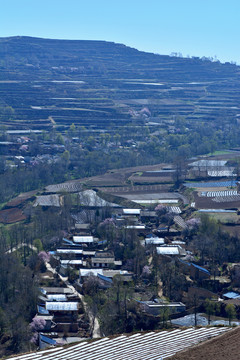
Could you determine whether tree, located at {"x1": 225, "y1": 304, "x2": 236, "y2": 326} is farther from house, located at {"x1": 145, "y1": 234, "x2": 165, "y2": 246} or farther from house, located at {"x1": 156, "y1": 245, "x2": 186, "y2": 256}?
house, located at {"x1": 145, "y1": 234, "x2": 165, "y2": 246}

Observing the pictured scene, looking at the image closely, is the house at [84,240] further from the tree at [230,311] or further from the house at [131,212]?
the tree at [230,311]

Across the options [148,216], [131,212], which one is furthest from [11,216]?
[148,216]

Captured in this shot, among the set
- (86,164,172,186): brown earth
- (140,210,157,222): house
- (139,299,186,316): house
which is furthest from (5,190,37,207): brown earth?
(139,299,186,316): house

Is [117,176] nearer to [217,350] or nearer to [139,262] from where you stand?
[139,262]

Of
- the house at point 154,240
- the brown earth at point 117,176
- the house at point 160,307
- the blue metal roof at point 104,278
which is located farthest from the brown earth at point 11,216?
the house at point 160,307

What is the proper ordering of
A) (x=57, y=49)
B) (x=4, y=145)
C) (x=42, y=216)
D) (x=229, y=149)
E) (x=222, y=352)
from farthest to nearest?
1. (x=57, y=49)
2. (x=229, y=149)
3. (x=4, y=145)
4. (x=42, y=216)
5. (x=222, y=352)

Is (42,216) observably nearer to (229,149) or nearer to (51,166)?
(51,166)

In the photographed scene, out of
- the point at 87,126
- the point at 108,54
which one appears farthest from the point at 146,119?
the point at 108,54
